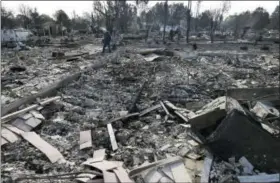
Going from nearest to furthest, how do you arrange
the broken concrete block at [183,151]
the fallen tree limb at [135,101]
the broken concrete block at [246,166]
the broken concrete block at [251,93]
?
the broken concrete block at [246,166] < the broken concrete block at [183,151] < the fallen tree limb at [135,101] < the broken concrete block at [251,93]

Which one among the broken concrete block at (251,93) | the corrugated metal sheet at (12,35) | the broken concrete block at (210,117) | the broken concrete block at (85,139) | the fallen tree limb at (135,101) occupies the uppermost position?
the corrugated metal sheet at (12,35)

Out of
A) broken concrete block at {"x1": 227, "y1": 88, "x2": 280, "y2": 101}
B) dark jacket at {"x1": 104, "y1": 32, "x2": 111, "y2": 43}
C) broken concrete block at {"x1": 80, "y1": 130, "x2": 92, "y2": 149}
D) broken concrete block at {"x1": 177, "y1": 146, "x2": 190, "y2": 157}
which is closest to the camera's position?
broken concrete block at {"x1": 177, "y1": 146, "x2": 190, "y2": 157}

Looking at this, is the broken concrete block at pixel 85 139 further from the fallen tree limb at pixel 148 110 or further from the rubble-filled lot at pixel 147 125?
the fallen tree limb at pixel 148 110

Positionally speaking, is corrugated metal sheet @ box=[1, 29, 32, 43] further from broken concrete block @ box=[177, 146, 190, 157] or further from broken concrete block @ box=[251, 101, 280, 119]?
broken concrete block @ box=[177, 146, 190, 157]

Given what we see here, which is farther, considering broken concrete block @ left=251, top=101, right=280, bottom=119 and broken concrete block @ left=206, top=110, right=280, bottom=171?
broken concrete block @ left=251, top=101, right=280, bottom=119

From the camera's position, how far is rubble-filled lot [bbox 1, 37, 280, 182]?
3.86 metres

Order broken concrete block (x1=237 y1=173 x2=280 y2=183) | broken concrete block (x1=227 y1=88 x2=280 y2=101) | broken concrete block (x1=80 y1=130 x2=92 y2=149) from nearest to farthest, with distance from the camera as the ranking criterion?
broken concrete block (x1=237 y1=173 x2=280 y2=183), broken concrete block (x1=80 y1=130 x2=92 y2=149), broken concrete block (x1=227 y1=88 x2=280 y2=101)

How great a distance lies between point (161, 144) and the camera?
4867 mm

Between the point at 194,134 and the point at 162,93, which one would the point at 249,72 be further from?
the point at 194,134

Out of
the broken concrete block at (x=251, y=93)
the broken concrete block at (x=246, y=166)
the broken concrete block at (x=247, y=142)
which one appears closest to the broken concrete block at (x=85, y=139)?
the broken concrete block at (x=247, y=142)

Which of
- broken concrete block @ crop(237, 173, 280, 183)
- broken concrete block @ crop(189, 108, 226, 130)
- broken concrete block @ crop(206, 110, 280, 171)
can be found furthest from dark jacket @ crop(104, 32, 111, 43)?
broken concrete block @ crop(237, 173, 280, 183)

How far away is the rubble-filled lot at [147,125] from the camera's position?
386 centimetres

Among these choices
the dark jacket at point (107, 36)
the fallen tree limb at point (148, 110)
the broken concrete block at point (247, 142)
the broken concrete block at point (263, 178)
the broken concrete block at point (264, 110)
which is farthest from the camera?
the dark jacket at point (107, 36)

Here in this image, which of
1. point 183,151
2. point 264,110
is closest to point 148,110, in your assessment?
point 183,151
